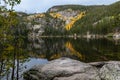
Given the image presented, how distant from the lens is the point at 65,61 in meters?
41.2

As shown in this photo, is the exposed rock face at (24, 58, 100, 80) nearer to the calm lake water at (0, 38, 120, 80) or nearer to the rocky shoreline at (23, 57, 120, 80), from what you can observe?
the rocky shoreline at (23, 57, 120, 80)

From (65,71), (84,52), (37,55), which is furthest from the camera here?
(84,52)

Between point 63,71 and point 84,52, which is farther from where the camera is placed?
point 84,52

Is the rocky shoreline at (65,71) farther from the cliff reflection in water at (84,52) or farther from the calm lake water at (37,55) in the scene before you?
the cliff reflection in water at (84,52)

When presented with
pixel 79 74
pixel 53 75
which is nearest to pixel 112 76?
pixel 79 74

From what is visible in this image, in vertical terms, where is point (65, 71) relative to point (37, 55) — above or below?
above

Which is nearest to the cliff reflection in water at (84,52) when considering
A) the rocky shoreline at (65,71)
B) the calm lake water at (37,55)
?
the calm lake water at (37,55)

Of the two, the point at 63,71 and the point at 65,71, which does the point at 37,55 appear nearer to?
the point at 63,71

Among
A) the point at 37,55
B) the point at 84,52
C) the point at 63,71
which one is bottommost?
the point at 84,52

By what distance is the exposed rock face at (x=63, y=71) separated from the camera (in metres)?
34.6

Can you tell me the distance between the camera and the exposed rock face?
3459 centimetres

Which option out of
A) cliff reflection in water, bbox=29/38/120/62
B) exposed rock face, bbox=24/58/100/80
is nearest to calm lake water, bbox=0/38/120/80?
cliff reflection in water, bbox=29/38/120/62

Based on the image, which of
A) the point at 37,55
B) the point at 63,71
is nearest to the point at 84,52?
the point at 37,55

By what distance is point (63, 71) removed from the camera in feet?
121
